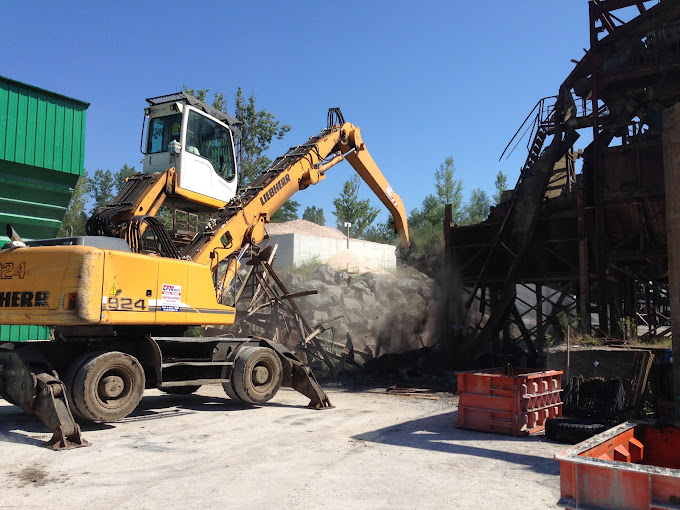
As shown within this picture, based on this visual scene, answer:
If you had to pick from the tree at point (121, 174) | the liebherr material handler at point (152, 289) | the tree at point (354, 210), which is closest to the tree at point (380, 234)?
the tree at point (354, 210)

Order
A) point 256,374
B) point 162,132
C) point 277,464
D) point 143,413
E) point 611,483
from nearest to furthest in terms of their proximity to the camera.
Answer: point 611,483, point 277,464, point 143,413, point 256,374, point 162,132

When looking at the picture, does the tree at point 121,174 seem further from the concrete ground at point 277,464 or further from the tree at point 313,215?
the concrete ground at point 277,464

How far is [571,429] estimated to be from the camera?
773 centimetres

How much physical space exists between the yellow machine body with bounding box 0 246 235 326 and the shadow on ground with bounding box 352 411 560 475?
3783 mm

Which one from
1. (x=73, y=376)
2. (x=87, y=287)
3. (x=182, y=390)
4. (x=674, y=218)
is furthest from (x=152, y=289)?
(x=674, y=218)

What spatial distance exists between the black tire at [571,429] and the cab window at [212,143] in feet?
27.2

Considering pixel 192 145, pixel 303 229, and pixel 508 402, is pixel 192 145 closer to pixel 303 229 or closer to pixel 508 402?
pixel 508 402

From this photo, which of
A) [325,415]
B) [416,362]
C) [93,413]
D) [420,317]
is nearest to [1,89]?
[93,413]

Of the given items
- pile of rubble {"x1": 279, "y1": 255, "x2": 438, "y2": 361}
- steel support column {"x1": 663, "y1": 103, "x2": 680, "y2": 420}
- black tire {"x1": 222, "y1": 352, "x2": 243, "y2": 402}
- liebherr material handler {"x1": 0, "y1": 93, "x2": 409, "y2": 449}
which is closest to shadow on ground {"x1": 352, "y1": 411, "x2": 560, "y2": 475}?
steel support column {"x1": 663, "y1": 103, "x2": 680, "y2": 420}

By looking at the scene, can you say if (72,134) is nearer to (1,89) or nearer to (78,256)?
(1,89)

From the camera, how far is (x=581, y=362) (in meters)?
Result: 9.76

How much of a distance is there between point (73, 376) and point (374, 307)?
21030 mm

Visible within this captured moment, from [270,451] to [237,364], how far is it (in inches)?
135

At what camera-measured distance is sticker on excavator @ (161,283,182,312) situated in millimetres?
9164
